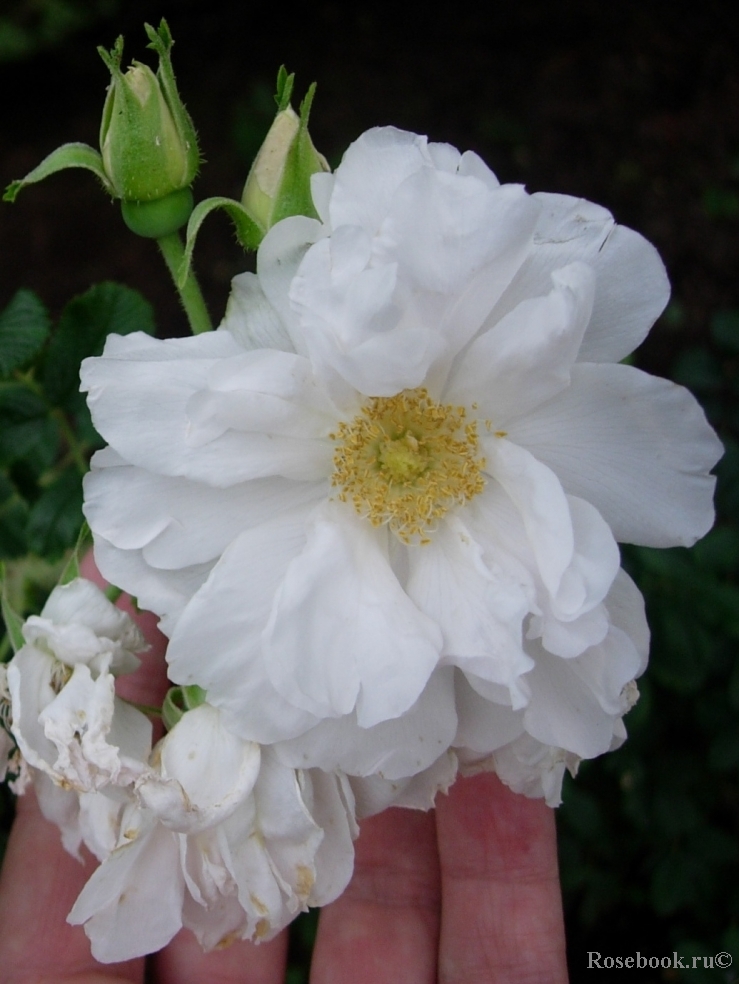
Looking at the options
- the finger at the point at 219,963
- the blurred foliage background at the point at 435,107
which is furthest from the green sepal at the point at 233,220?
the blurred foliage background at the point at 435,107

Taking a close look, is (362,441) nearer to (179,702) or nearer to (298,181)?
(298,181)

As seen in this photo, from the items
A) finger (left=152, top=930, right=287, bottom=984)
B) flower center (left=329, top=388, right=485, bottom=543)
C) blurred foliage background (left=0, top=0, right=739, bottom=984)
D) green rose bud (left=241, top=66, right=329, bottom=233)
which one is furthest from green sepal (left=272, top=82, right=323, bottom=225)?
blurred foliage background (left=0, top=0, right=739, bottom=984)

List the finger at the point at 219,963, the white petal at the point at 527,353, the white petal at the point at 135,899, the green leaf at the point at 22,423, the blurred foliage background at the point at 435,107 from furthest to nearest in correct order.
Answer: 1. the blurred foliage background at the point at 435,107
2. the finger at the point at 219,963
3. the green leaf at the point at 22,423
4. the white petal at the point at 135,899
5. the white petal at the point at 527,353

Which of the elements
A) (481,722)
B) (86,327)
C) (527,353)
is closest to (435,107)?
(86,327)

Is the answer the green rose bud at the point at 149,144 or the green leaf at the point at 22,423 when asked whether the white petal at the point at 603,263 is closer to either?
the green rose bud at the point at 149,144

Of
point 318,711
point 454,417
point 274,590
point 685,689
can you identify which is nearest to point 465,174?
point 454,417

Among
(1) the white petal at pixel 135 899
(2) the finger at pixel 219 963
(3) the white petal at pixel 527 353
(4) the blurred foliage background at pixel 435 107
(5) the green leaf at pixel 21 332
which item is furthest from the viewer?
(4) the blurred foliage background at pixel 435 107
